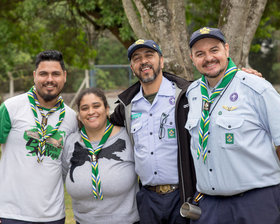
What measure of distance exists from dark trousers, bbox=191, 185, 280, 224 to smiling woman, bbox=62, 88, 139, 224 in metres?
0.98

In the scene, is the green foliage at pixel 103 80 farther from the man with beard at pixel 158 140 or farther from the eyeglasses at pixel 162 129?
the eyeglasses at pixel 162 129

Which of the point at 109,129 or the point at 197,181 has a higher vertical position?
the point at 109,129

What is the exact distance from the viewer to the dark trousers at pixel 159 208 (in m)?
3.88

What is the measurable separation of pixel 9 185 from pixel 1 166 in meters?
0.21

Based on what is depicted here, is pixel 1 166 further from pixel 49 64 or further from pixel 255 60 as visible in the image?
pixel 255 60

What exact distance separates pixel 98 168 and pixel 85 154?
0.21 metres

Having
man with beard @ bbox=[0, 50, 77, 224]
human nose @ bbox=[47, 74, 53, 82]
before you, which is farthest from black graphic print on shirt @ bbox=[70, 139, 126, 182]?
human nose @ bbox=[47, 74, 53, 82]

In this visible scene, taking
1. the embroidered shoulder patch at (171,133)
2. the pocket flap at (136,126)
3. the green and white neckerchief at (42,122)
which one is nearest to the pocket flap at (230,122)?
the embroidered shoulder patch at (171,133)

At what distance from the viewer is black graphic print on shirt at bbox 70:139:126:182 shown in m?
4.03

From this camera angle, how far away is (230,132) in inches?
126

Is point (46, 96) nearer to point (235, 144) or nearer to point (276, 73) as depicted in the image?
point (235, 144)

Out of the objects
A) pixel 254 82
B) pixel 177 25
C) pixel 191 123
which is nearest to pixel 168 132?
pixel 191 123

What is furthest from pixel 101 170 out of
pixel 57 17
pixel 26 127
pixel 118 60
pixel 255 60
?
pixel 118 60

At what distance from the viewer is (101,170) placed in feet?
13.0
